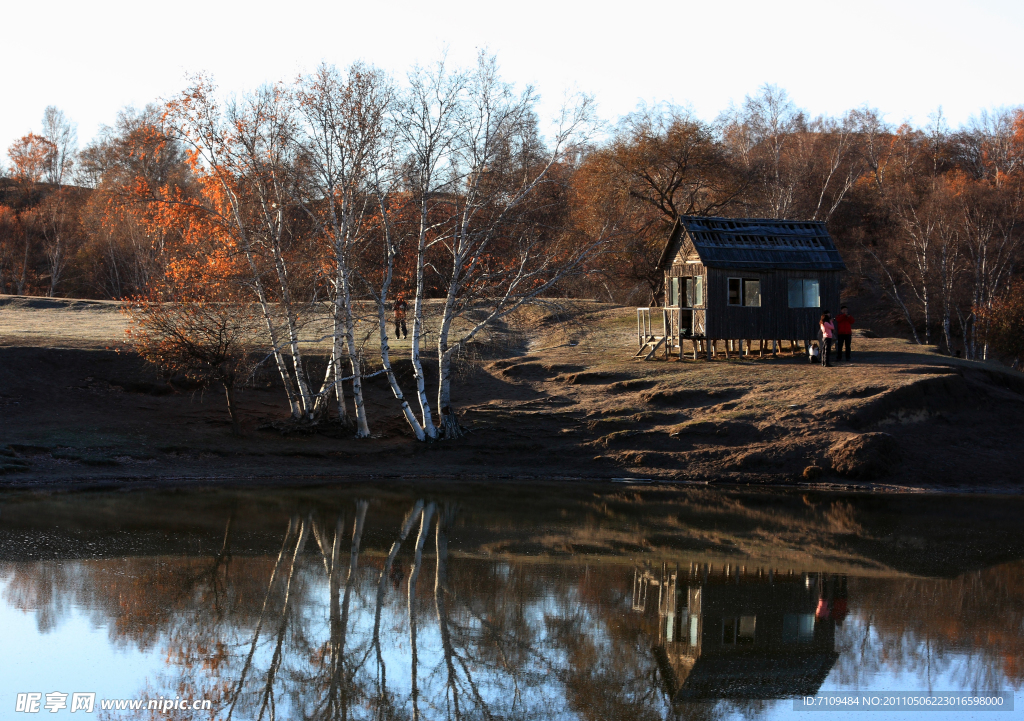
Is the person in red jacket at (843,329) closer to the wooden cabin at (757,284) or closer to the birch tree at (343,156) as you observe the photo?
the wooden cabin at (757,284)

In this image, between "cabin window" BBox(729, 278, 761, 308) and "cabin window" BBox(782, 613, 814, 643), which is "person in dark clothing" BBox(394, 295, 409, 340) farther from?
"cabin window" BBox(782, 613, 814, 643)

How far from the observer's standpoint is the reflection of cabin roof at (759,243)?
1222 inches

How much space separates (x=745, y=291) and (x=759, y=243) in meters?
1.99

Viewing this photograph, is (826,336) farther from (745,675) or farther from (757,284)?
(745,675)

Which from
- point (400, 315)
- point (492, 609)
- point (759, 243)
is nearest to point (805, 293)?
point (759, 243)

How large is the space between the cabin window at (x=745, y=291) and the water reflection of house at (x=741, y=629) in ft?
64.8

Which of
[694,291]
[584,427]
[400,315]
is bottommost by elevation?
[584,427]

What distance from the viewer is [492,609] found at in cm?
1062

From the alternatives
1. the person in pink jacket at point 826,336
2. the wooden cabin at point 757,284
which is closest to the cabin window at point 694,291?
the wooden cabin at point 757,284

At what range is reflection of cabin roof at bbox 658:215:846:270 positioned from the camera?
3105 centimetres

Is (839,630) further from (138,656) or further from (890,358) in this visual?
(890,358)

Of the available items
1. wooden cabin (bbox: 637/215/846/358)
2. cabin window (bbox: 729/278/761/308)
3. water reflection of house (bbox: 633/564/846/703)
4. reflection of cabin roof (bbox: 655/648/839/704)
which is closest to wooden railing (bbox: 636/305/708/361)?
wooden cabin (bbox: 637/215/846/358)

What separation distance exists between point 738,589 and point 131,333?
61.9 ft

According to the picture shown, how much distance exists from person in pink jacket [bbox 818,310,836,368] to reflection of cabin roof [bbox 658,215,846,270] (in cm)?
328
